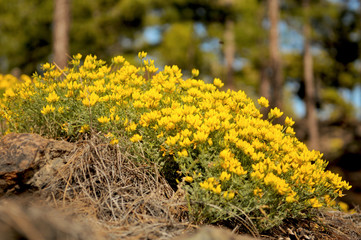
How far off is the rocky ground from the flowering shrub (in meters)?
0.15

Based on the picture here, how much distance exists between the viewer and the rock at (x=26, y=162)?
299cm

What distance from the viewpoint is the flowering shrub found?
279cm

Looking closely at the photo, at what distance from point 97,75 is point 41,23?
545 inches

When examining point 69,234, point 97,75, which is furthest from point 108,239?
point 97,75

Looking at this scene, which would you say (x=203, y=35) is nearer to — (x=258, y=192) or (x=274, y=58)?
(x=274, y=58)

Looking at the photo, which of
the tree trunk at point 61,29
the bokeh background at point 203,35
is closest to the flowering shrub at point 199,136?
the tree trunk at point 61,29

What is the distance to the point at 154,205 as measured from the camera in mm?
2873

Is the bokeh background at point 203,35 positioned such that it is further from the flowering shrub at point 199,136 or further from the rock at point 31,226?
the rock at point 31,226

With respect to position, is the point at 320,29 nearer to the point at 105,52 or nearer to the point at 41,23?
the point at 105,52

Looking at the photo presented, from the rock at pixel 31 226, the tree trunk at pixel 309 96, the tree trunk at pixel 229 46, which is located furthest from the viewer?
the tree trunk at pixel 309 96

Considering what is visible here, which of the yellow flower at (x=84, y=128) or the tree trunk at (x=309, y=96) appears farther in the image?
the tree trunk at (x=309, y=96)

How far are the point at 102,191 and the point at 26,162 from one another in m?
0.67

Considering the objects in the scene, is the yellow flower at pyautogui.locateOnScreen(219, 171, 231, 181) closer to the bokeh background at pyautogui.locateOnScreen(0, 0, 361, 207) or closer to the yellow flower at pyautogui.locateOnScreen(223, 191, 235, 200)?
the yellow flower at pyautogui.locateOnScreen(223, 191, 235, 200)

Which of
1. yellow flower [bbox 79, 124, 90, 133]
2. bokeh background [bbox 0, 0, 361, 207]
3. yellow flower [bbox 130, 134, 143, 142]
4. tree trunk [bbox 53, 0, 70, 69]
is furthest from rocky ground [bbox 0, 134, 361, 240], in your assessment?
bokeh background [bbox 0, 0, 361, 207]
